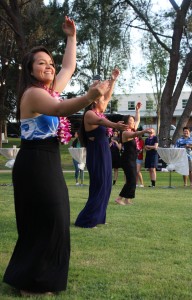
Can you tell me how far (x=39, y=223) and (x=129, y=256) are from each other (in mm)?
1704

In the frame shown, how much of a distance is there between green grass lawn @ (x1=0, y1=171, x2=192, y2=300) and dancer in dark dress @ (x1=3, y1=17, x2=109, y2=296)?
18 centimetres

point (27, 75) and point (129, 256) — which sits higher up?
point (27, 75)

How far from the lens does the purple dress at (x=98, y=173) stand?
747 centimetres

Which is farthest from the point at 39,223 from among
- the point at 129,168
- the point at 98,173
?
the point at 129,168

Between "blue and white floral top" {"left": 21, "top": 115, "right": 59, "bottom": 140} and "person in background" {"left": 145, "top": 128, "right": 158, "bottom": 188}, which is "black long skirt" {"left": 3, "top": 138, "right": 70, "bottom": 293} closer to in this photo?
"blue and white floral top" {"left": 21, "top": 115, "right": 59, "bottom": 140}

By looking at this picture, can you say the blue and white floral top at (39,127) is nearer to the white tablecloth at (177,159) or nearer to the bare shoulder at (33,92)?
the bare shoulder at (33,92)

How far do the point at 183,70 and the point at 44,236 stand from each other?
964 inches

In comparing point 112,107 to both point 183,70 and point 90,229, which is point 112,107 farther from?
point 90,229

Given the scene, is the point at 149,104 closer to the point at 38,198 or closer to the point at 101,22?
the point at 101,22

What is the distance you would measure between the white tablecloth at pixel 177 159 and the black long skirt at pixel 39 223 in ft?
37.7

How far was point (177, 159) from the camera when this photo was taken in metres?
15.6

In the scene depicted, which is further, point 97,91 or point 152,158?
point 152,158

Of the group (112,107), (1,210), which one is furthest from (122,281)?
(112,107)

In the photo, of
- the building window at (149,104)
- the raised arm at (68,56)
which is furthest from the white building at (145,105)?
the raised arm at (68,56)
